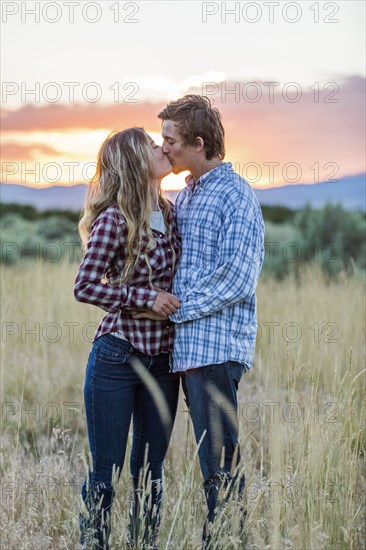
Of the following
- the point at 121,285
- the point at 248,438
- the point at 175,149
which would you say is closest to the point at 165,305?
the point at 121,285

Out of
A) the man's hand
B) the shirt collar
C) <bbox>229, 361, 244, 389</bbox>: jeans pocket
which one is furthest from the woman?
<bbox>229, 361, 244, 389</bbox>: jeans pocket

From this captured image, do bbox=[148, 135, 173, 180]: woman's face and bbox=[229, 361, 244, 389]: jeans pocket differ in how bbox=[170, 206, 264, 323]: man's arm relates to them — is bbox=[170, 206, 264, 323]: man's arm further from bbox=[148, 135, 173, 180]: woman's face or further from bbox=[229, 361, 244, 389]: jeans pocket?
bbox=[148, 135, 173, 180]: woman's face

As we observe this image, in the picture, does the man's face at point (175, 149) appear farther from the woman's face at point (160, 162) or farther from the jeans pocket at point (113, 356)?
the jeans pocket at point (113, 356)

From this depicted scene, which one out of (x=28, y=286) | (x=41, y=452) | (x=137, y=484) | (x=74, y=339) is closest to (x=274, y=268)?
(x=28, y=286)

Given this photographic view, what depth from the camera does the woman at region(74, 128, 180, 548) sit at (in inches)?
118

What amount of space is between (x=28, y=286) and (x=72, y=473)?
495 cm

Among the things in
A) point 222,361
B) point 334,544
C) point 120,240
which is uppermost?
point 120,240

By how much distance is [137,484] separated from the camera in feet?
10.7

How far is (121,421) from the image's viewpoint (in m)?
3.06

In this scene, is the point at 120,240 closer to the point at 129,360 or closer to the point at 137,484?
the point at 129,360

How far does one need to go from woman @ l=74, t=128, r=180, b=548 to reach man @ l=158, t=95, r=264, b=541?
79 mm

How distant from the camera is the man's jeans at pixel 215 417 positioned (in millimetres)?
2986

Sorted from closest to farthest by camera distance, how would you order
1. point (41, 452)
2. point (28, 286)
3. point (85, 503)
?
point (85, 503) < point (41, 452) < point (28, 286)

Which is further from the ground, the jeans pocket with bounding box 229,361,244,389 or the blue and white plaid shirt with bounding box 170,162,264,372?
the blue and white plaid shirt with bounding box 170,162,264,372
